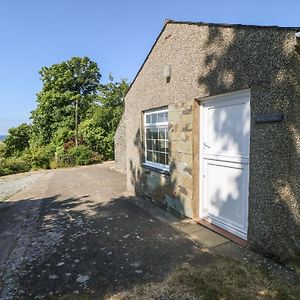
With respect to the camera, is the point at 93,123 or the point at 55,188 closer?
the point at 55,188

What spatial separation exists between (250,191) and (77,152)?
664 inches

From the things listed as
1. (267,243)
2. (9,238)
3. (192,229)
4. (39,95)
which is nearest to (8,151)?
(39,95)

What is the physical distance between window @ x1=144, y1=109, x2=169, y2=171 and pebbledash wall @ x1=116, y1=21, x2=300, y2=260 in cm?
46

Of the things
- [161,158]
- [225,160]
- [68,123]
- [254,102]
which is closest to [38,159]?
[68,123]

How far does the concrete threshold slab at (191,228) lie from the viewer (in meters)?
4.75

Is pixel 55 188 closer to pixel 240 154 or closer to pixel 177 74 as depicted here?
pixel 177 74

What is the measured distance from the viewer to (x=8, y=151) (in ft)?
85.3

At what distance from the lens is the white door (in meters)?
4.54

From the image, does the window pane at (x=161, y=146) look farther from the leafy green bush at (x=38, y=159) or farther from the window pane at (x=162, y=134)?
the leafy green bush at (x=38, y=159)

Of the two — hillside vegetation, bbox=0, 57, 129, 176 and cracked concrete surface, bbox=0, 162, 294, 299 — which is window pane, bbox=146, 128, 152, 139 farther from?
hillside vegetation, bbox=0, 57, 129, 176

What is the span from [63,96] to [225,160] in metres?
24.0

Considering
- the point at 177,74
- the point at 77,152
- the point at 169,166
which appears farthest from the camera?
the point at 77,152

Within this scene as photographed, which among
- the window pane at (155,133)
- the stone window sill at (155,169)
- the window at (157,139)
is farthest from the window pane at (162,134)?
the stone window sill at (155,169)

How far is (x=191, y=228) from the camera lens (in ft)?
17.9
